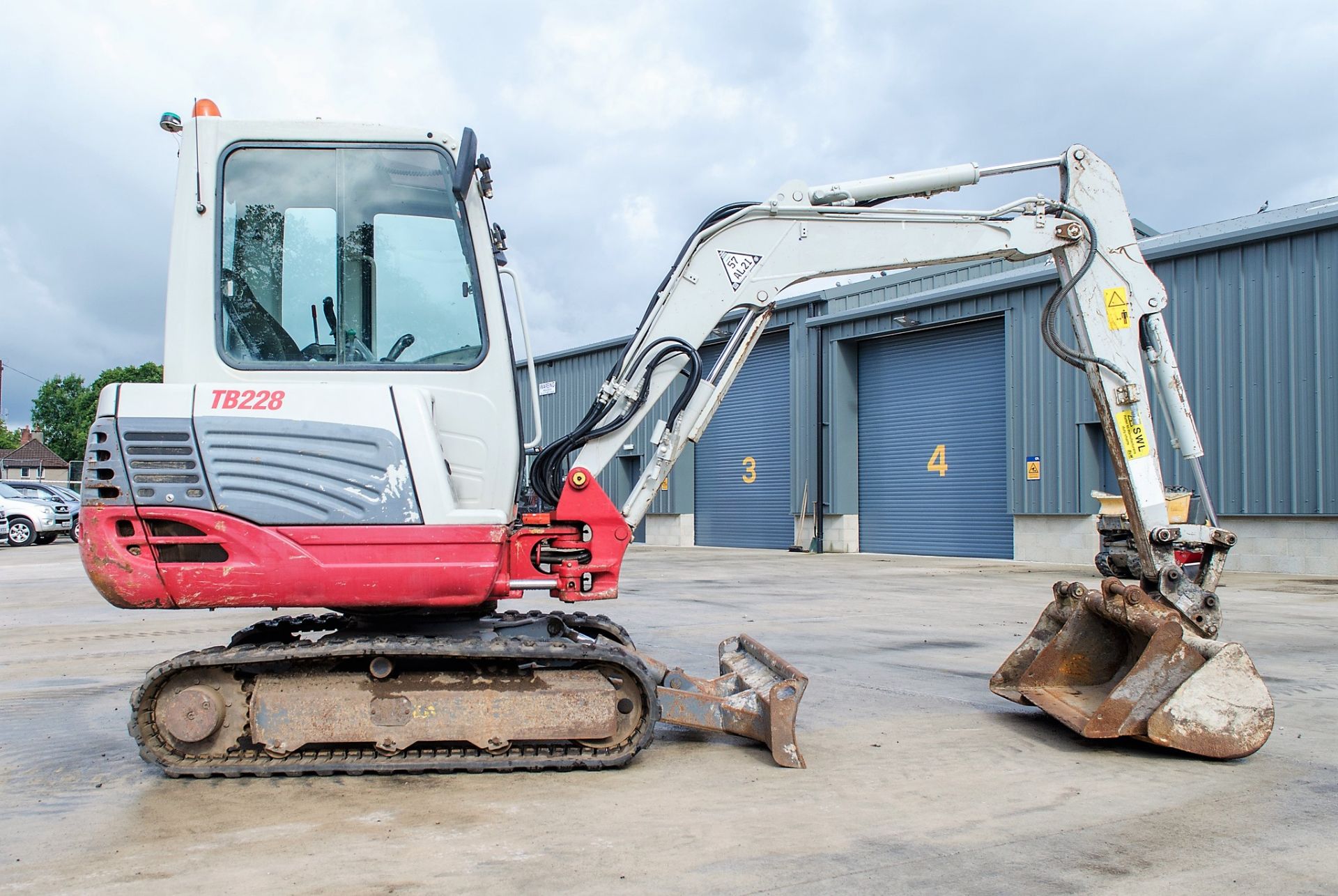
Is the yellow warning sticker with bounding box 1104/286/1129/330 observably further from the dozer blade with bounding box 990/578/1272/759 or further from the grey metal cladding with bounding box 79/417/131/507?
the grey metal cladding with bounding box 79/417/131/507

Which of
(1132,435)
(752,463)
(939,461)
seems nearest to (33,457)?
(752,463)

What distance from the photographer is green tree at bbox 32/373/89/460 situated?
88.1m

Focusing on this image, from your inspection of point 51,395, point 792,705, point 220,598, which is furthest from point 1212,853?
point 51,395

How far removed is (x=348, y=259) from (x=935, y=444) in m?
19.1

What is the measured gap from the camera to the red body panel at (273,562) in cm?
448

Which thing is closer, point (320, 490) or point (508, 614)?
point (320, 490)

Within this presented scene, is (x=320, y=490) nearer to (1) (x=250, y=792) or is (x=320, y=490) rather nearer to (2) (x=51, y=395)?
(1) (x=250, y=792)

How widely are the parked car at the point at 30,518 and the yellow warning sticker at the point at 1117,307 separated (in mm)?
27197

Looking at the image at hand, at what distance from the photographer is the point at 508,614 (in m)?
5.80

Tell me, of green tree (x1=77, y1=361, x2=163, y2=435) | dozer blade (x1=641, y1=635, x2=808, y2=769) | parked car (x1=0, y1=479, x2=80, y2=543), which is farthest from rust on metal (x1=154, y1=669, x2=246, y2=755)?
green tree (x1=77, y1=361, x2=163, y2=435)

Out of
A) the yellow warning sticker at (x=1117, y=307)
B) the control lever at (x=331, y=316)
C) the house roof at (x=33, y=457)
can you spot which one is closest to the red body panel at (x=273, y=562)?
the control lever at (x=331, y=316)

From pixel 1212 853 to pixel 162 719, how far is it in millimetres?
4430

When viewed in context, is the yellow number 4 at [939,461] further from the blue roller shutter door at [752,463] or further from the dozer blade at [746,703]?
the dozer blade at [746,703]

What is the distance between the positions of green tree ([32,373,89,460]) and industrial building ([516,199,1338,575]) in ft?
244
